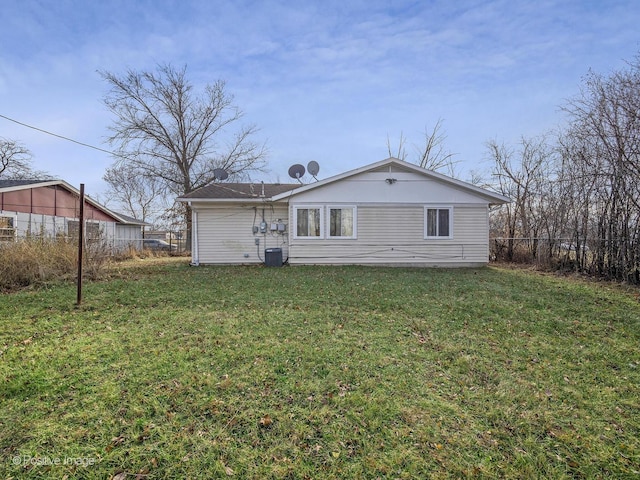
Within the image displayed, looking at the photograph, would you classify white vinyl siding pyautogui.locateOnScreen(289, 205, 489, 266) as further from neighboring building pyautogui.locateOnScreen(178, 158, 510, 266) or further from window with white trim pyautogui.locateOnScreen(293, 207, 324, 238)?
window with white trim pyautogui.locateOnScreen(293, 207, 324, 238)

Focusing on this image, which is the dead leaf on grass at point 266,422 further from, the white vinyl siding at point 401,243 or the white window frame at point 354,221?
the white window frame at point 354,221

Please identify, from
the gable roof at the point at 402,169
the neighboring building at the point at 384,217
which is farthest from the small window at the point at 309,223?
the gable roof at the point at 402,169

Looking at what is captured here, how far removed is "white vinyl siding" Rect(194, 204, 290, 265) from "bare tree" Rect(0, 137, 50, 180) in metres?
21.0

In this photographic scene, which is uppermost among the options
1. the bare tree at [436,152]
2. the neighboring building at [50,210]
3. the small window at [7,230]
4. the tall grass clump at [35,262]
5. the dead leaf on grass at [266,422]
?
the bare tree at [436,152]

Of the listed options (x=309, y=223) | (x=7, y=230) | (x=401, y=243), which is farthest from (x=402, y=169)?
(x=7, y=230)

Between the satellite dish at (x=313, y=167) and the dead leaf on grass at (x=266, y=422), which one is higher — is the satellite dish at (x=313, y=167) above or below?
above

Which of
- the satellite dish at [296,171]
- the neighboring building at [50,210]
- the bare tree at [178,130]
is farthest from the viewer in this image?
the bare tree at [178,130]

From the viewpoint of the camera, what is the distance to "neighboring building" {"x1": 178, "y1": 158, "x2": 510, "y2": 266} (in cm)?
1147

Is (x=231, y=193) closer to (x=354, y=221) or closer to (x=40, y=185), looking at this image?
(x=354, y=221)

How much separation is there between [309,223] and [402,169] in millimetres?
4104

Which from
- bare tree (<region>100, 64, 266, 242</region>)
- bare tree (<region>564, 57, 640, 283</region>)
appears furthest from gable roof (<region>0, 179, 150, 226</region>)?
bare tree (<region>564, 57, 640, 283</region>)

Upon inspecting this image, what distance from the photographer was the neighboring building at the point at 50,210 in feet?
42.8

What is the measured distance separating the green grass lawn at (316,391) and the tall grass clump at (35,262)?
81.2 inches

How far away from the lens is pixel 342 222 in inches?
458
